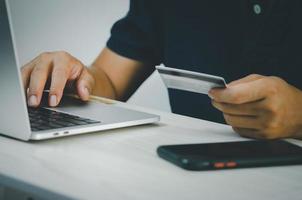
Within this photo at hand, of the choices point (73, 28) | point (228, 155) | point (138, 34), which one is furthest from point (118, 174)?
point (73, 28)

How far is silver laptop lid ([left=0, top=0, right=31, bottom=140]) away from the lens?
594 millimetres

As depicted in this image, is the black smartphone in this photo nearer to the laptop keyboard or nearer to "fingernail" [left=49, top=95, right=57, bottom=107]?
the laptop keyboard

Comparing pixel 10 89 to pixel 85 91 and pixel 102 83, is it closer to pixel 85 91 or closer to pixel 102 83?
pixel 85 91

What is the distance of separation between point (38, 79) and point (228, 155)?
383 mm

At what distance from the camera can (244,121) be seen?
0.78 metres

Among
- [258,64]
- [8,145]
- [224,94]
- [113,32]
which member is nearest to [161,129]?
[224,94]

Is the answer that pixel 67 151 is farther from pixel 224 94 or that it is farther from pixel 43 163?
pixel 224 94

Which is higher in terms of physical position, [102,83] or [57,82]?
[57,82]

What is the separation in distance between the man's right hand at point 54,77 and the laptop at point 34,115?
1.0 inches

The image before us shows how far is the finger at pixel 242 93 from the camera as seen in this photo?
74 cm

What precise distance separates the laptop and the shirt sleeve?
1.73ft

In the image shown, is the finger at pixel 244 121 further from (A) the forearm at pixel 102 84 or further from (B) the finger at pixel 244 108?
(A) the forearm at pixel 102 84

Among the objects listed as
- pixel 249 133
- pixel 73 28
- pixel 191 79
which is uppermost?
pixel 191 79

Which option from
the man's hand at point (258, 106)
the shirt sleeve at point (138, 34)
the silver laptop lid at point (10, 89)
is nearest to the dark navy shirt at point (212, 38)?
the shirt sleeve at point (138, 34)
